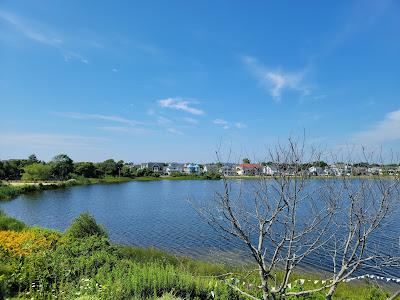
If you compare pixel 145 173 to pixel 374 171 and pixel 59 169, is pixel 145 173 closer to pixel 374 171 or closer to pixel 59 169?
pixel 59 169

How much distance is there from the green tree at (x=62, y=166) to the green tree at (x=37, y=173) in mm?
2711

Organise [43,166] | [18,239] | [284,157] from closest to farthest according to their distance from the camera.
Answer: [284,157] < [18,239] < [43,166]

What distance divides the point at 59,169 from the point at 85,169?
35.9 feet

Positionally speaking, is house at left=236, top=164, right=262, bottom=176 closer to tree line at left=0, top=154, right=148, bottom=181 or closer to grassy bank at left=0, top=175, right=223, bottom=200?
grassy bank at left=0, top=175, right=223, bottom=200

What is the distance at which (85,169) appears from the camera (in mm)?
103625

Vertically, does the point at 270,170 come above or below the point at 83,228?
above

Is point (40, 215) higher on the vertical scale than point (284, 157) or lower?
lower

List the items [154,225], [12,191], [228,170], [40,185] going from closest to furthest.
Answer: [228,170] → [154,225] → [12,191] → [40,185]

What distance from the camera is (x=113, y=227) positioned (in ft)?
94.6

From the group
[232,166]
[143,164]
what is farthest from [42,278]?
[143,164]

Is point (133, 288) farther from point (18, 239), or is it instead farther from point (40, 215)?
point (40, 215)

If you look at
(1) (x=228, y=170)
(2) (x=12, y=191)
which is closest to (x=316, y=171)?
(1) (x=228, y=170)

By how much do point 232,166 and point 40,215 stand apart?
33875 millimetres

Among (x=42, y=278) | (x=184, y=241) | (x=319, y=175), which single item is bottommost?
(x=184, y=241)
